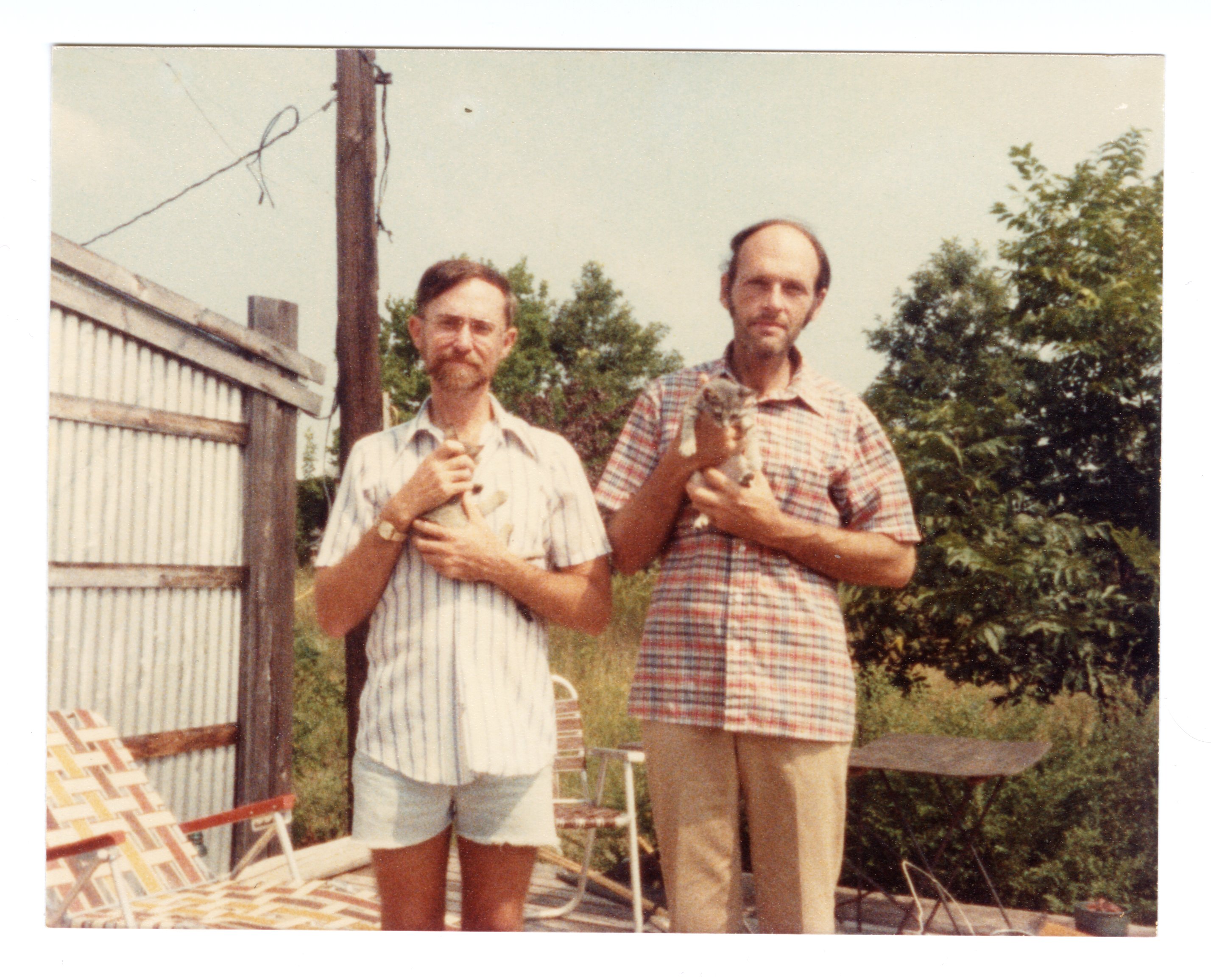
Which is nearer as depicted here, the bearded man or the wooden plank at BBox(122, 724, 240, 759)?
the bearded man

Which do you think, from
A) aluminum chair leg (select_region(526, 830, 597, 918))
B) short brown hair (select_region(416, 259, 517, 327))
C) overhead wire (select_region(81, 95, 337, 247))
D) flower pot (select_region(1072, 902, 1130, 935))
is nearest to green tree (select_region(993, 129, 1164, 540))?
flower pot (select_region(1072, 902, 1130, 935))

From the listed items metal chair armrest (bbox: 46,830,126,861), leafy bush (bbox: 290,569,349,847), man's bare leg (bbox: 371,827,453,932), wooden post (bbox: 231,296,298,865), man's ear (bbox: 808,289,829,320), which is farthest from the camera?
wooden post (bbox: 231,296,298,865)

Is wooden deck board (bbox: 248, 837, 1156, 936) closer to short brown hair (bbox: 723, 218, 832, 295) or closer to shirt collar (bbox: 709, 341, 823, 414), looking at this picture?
shirt collar (bbox: 709, 341, 823, 414)

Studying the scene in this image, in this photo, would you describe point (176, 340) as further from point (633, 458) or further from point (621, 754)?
point (621, 754)

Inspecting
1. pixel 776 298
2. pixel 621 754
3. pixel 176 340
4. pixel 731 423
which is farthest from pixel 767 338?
pixel 176 340
